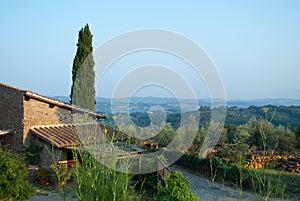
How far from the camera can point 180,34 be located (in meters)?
6.99

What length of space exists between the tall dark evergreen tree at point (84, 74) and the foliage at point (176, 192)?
11452 mm

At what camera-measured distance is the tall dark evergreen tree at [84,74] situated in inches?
646

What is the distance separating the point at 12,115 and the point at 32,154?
62.7 inches

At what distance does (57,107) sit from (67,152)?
6.28 ft

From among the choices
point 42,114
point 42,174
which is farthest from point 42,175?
point 42,114

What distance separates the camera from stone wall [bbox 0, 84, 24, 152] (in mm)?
11109

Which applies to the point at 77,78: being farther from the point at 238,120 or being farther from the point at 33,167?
the point at 238,120

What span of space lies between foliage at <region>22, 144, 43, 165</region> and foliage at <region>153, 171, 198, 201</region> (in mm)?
7024

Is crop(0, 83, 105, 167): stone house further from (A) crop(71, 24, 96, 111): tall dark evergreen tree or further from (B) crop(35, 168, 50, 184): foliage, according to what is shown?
(A) crop(71, 24, 96, 111): tall dark evergreen tree

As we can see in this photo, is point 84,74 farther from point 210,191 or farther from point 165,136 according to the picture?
point 210,191

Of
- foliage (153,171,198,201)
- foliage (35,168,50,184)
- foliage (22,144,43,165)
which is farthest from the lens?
foliage (22,144,43,165)

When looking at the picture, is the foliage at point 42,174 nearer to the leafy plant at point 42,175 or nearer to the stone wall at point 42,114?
the leafy plant at point 42,175

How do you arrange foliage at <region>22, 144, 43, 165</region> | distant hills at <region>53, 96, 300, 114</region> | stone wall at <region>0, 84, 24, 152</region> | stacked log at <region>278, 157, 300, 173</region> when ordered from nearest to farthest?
distant hills at <region>53, 96, 300, 114</region>, foliage at <region>22, 144, 43, 165</region>, stone wall at <region>0, 84, 24, 152</region>, stacked log at <region>278, 157, 300, 173</region>

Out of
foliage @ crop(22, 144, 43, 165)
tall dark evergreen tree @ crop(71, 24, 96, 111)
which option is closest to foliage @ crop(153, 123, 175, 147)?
tall dark evergreen tree @ crop(71, 24, 96, 111)
